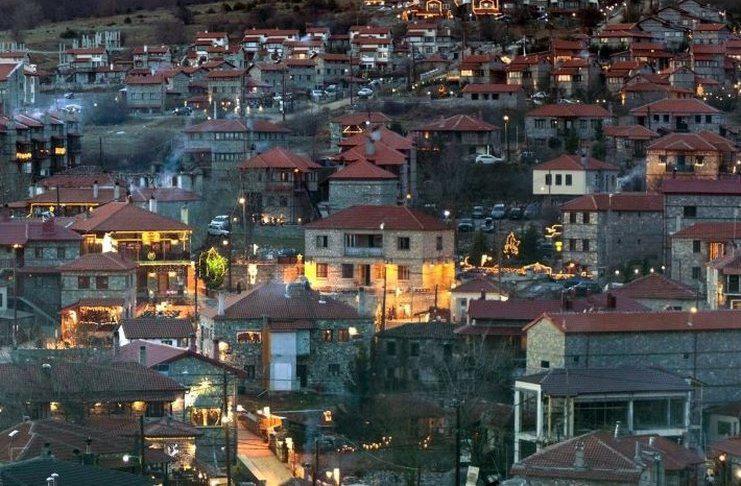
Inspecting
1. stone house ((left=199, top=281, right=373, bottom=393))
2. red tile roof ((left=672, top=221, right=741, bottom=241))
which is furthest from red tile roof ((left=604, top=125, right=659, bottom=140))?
stone house ((left=199, top=281, right=373, bottom=393))

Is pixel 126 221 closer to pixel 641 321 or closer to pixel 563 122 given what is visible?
pixel 641 321

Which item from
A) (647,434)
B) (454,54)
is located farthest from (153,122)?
(647,434)

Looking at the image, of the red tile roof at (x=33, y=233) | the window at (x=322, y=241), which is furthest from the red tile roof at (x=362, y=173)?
the red tile roof at (x=33, y=233)

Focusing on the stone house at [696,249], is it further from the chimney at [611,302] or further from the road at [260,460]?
the road at [260,460]

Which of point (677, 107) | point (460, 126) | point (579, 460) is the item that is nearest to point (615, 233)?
point (460, 126)

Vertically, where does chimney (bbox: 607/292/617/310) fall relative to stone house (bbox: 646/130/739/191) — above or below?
above

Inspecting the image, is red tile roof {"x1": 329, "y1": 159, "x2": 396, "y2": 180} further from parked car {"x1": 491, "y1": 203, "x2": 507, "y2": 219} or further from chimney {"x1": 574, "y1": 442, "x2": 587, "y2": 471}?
chimney {"x1": 574, "y1": 442, "x2": 587, "y2": 471}
